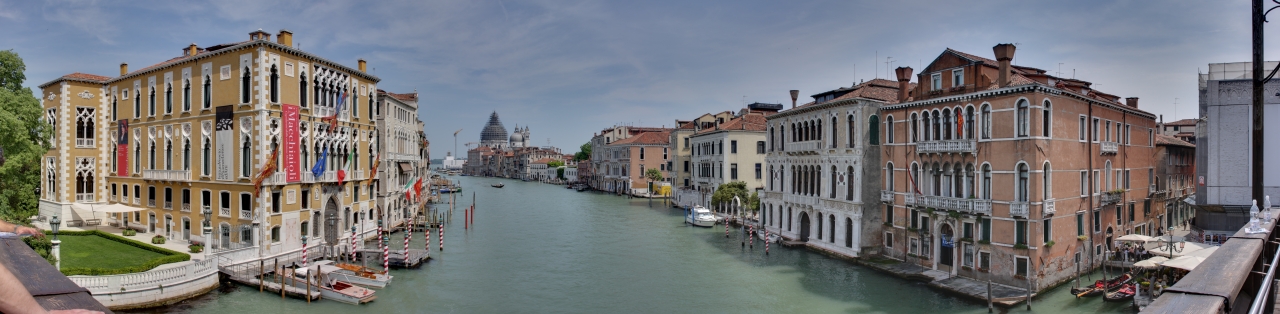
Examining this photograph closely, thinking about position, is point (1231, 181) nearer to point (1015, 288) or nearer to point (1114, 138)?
point (1114, 138)

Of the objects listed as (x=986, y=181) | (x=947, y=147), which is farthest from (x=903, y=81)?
(x=986, y=181)

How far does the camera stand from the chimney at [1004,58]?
1775 cm

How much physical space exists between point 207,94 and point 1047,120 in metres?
25.2

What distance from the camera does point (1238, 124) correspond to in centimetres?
2031

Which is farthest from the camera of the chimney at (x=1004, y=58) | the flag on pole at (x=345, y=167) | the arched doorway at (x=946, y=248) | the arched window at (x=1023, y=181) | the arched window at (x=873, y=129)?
the flag on pole at (x=345, y=167)

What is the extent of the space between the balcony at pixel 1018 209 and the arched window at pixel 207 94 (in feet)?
79.1

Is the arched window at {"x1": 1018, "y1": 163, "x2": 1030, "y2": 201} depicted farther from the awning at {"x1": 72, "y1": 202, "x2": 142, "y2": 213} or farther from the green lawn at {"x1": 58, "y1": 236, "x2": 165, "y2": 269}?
the awning at {"x1": 72, "y1": 202, "x2": 142, "y2": 213}

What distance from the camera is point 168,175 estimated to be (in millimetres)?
22719

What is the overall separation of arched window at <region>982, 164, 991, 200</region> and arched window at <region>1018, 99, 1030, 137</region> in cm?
135

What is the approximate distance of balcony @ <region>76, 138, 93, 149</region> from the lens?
2527cm

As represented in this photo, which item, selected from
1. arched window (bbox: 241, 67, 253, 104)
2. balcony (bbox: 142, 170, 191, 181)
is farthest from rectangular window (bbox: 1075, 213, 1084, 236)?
balcony (bbox: 142, 170, 191, 181)

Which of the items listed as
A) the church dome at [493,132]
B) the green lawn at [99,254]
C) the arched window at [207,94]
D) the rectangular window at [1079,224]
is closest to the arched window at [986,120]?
the rectangular window at [1079,224]

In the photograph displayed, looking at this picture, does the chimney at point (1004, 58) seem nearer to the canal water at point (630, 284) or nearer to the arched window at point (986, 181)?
the arched window at point (986, 181)

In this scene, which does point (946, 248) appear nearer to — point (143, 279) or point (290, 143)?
point (290, 143)
